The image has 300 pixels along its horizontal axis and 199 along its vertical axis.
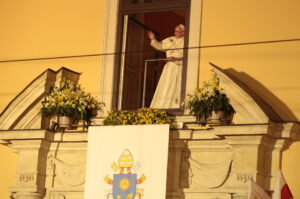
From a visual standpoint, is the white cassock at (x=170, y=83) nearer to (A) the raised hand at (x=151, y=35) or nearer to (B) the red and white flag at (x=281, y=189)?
(A) the raised hand at (x=151, y=35)

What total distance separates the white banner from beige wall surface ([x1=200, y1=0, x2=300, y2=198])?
1103 mm

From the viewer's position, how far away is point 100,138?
41.0 ft

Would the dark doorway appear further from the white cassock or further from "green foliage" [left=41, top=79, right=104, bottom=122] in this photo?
"green foliage" [left=41, top=79, right=104, bottom=122]

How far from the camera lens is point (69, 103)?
12977 millimetres

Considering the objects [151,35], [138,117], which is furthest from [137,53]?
[138,117]

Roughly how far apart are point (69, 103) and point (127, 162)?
126 centimetres

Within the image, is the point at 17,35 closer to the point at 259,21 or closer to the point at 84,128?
the point at 84,128

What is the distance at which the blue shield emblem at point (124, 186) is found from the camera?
12.2 m

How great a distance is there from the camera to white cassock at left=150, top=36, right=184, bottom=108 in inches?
514

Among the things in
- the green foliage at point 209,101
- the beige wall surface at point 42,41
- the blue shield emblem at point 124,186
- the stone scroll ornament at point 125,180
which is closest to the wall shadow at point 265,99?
the green foliage at point 209,101

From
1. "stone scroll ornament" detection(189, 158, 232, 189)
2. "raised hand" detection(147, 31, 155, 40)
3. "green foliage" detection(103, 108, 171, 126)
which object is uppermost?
"raised hand" detection(147, 31, 155, 40)

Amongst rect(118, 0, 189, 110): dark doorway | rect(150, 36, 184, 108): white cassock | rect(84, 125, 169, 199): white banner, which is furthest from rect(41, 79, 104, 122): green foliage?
rect(150, 36, 184, 108): white cassock

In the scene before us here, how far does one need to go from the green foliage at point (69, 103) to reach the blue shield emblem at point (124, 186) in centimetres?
110

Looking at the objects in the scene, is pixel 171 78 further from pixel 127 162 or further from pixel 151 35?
pixel 127 162
